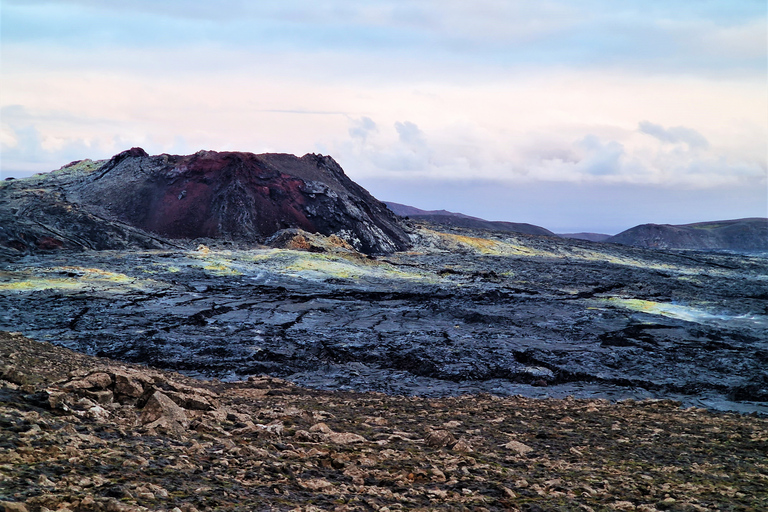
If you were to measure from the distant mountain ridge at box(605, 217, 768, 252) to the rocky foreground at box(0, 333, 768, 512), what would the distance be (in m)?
80.3

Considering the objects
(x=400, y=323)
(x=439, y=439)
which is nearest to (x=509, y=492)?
(x=439, y=439)

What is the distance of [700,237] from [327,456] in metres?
92.3

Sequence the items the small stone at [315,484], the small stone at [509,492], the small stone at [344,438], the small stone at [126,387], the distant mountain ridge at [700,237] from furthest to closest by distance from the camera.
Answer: the distant mountain ridge at [700,237] < the small stone at [126,387] < the small stone at [344,438] < the small stone at [509,492] < the small stone at [315,484]

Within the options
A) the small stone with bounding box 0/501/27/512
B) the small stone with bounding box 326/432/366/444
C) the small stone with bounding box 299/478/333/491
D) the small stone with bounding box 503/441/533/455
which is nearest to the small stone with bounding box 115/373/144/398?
the small stone with bounding box 326/432/366/444

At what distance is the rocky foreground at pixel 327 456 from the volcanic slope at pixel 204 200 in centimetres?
2666

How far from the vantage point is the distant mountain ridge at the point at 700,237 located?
3140 inches

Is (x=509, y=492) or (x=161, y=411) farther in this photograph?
(x=161, y=411)

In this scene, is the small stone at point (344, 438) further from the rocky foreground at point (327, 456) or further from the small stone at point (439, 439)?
the small stone at point (439, 439)

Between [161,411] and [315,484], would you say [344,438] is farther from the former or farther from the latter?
[161,411]

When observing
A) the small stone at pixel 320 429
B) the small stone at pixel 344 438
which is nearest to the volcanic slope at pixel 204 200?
the small stone at pixel 320 429

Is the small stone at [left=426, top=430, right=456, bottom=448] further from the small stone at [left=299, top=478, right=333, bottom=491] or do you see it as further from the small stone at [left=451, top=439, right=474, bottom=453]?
the small stone at [left=299, top=478, right=333, bottom=491]

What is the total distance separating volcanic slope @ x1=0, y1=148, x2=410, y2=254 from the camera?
34812mm

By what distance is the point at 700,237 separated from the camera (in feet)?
271

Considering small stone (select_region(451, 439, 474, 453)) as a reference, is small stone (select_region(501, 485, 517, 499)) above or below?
above
